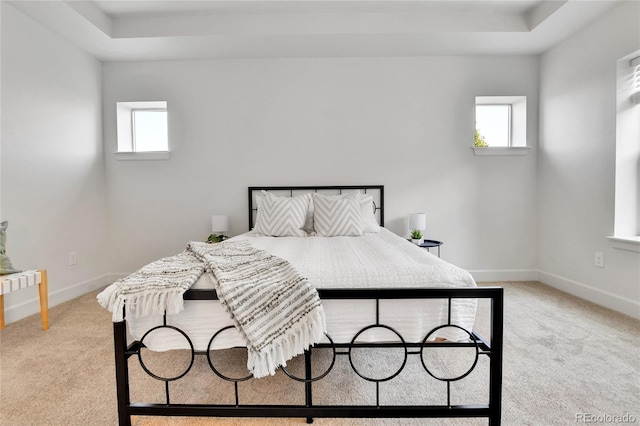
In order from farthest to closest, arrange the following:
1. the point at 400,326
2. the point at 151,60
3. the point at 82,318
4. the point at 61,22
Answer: the point at 151,60
the point at 61,22
the point at 82,318
the point at 400,326

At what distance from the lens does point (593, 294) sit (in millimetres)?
2943

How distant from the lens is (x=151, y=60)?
3656mm

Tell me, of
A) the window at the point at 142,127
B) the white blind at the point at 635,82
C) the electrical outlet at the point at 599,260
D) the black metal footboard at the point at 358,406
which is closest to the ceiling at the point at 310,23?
the white blind at the point at 635,82

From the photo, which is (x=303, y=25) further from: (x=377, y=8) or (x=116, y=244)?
(x=116, y=244)

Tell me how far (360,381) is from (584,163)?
9.64 feet

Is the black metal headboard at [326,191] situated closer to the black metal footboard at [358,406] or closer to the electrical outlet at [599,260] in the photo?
the electrical outlet at [599,260]

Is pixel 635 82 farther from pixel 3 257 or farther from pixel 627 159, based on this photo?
pixel 3 257

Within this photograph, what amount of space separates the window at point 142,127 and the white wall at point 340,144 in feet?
0.36

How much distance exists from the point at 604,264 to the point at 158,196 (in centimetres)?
439

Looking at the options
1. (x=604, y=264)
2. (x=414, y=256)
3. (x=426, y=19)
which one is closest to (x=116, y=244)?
(x=414, y=256)

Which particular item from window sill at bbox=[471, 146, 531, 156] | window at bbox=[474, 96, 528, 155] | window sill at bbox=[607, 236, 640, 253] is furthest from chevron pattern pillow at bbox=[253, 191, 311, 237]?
window sill at bbox=[607, 236, 640, 253]

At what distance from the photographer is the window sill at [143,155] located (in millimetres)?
3674

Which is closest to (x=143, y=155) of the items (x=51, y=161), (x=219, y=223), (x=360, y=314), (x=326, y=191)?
(x=51, y=161)

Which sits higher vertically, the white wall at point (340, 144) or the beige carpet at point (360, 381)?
the white wall at point (340, 144)
